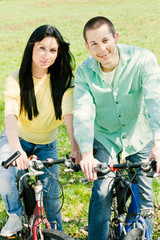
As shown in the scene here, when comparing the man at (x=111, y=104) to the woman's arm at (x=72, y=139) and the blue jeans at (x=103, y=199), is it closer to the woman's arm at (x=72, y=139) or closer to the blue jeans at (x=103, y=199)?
the blue jeans at (x=103, y=199)

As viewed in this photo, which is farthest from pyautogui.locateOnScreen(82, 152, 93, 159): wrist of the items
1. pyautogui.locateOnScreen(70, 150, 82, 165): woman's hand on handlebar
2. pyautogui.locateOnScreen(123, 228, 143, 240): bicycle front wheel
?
pyautogui.locateOnScreen(123, 228, 143, 240): bicycle front wheel

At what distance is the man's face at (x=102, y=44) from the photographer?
3148 millimetres

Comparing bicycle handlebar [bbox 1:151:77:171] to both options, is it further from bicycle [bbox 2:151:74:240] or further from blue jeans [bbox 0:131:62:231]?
blue jeans [bbox 0:131:62:231]

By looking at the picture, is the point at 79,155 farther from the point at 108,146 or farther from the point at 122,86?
the point at 122,86

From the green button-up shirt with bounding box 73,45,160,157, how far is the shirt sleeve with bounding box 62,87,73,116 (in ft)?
0.67

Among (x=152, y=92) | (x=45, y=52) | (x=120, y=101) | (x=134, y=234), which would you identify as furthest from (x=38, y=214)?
(x=45, y=52)

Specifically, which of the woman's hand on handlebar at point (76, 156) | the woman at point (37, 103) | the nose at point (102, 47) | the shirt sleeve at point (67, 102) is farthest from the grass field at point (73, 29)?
the woman's hand on handlebar at point (76, 156)

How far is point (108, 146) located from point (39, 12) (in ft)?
83.7

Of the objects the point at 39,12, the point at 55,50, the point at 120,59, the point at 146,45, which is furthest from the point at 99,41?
the point at 39,12

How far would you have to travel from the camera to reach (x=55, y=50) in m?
3.57

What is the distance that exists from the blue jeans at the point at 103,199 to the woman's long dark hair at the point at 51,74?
0.68 m

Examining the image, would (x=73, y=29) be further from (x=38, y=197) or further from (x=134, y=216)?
(x=38, y=197)

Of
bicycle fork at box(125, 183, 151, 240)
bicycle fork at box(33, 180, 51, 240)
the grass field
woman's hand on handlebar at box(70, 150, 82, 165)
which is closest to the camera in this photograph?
bicycle fork at box(33, 180, 51, 240)

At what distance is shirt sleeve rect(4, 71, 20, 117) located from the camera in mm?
3428
